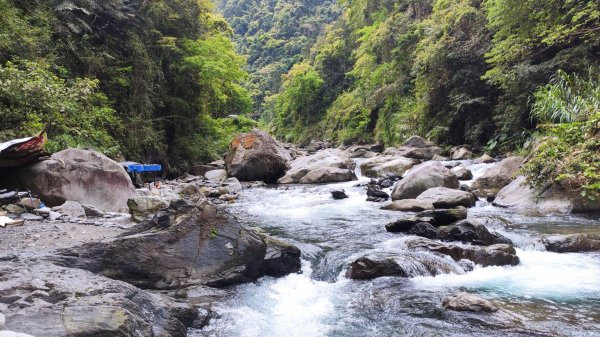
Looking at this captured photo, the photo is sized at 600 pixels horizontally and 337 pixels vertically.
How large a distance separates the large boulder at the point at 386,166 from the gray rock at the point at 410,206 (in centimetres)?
581

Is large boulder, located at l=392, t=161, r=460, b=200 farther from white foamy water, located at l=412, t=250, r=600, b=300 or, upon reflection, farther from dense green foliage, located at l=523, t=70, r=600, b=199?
white foamy water, located at l=412, t=250, r=600, b=300

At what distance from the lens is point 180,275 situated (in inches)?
231

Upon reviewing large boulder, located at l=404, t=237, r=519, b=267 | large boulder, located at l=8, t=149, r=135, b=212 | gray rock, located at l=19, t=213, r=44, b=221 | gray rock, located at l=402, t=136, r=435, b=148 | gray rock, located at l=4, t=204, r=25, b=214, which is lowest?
large boulder, located at l=404, t=237, r=519, b=267

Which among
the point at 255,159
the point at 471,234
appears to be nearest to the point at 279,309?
the point at 471,234

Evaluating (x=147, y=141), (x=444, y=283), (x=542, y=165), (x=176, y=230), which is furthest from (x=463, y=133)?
(x=176, y=230)

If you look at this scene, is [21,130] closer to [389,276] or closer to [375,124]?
[389,276]

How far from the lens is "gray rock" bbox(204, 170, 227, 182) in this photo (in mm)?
18938

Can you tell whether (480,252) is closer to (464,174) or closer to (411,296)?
(411,296)

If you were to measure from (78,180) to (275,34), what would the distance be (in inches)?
2791

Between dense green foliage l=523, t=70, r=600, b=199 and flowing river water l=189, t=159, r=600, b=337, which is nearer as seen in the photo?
flowing river water l=189, t=159, r=600, b=337

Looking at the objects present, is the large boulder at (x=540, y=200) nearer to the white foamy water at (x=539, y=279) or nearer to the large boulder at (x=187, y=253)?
the white foamy water at (x=539, y=279)

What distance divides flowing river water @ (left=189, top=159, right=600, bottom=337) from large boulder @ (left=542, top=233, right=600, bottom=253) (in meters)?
0.16

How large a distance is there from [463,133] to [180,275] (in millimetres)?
19596

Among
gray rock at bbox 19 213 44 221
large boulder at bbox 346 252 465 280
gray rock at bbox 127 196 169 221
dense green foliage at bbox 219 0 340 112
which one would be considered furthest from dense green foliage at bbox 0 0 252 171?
dense green foliage at bbox 219 0 340 112
